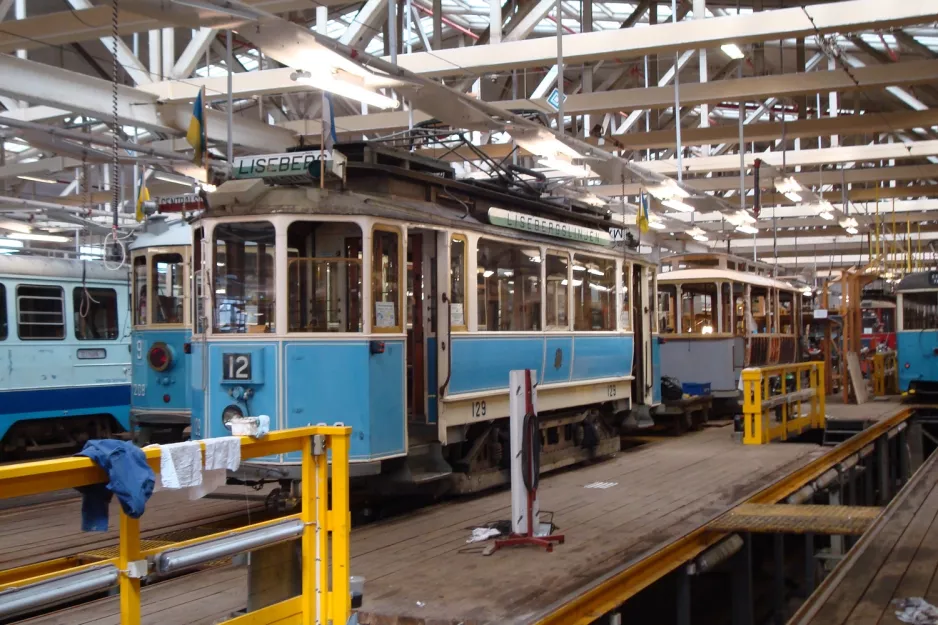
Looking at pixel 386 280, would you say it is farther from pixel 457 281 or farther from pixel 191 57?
pixel 191 57

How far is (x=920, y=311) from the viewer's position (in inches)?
711

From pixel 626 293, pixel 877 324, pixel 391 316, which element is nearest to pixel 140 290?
pixel 391 316

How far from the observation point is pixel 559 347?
10.5 meters

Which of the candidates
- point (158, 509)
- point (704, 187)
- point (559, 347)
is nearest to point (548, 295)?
point (559, 347)

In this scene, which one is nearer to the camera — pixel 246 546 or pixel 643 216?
pixel 246 546

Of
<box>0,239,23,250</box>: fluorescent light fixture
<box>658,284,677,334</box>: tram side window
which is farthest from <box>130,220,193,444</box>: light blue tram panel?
<box>658,284,677,334</box>: tram side window

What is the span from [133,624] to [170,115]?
402 inches

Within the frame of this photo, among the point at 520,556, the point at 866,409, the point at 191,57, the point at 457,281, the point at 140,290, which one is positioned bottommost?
the point at 520,556

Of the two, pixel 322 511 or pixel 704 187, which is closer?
pixel 322 511

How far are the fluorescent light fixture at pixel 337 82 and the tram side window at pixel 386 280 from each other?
1352 millimetres

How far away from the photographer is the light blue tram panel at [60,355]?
12.4 metres

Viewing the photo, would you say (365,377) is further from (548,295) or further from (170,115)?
(170,115)

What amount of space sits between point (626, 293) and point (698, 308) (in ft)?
16.3

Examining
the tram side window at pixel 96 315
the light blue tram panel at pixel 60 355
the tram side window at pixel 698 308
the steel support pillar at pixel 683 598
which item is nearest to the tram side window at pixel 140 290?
the light blue tram panel at pixel 60 355
